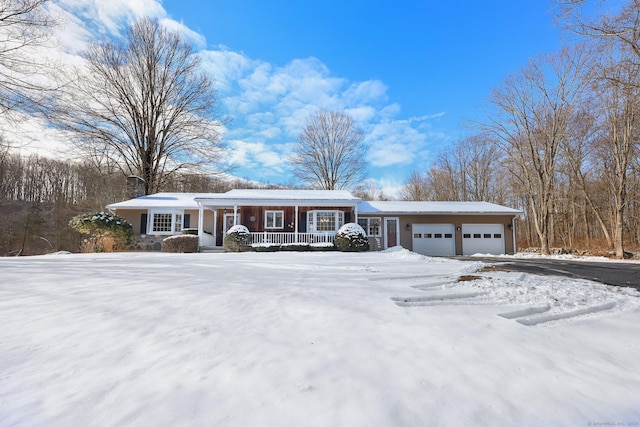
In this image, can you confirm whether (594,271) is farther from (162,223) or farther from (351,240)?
(162,223)

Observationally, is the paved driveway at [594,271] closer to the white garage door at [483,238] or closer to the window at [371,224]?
the white garage door at [483,238]

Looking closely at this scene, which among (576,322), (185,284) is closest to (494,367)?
(576,322)

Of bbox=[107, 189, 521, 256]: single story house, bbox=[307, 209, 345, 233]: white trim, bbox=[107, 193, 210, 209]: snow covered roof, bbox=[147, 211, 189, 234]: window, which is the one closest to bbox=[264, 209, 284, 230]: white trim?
bbox=[107, 189, 521, 256]: single story house

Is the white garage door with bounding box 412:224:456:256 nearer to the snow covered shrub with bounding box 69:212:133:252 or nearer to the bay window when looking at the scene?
the bay window

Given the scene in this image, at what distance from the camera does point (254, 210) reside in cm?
1548

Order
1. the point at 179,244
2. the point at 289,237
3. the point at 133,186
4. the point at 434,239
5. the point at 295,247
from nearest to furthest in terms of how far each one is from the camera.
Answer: the point at 179,244, the point at 295,247, the point at 289,237, the point at 434,239, the point at 133,186

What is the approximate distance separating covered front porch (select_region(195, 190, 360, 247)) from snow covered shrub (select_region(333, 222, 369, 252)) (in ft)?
4.26

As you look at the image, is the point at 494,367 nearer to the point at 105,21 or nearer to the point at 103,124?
the point at 105,21

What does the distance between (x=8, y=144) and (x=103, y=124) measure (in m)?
13.2

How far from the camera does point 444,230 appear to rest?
54.0 ft

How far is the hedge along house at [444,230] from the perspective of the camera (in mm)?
16297

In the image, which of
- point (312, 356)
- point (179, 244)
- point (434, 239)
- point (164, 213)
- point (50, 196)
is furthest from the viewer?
point (50, 196)

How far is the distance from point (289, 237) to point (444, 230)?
8994 mm

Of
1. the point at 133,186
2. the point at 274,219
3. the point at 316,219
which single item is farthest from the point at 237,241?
the point at 133,186
